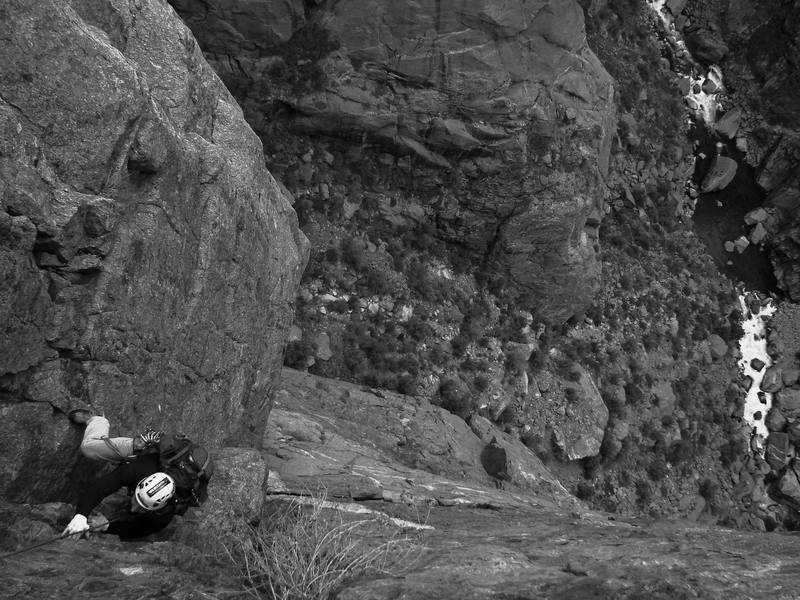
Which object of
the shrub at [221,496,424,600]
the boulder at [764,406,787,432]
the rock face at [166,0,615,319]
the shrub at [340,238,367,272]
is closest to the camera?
the shrub at [221,496,424,600]

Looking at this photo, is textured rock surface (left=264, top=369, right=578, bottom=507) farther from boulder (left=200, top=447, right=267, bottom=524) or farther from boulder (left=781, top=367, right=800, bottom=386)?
boulder (left=781, top=367, right=800, bottom=386)

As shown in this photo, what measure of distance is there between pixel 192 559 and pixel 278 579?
1037 millimetres

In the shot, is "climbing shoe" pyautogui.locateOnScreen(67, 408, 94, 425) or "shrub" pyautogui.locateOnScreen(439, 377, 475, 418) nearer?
"climbing shoe" pyautogui.locateOnScreen(67, 408, 94, 425)

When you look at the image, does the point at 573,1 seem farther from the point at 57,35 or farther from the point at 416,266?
the point at 57,35

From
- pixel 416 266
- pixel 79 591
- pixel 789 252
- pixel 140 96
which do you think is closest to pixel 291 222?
pixel 140 96

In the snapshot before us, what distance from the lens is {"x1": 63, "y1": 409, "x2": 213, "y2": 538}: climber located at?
19.7 ft

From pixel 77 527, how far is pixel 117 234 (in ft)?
11.7

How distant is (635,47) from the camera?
31.2m

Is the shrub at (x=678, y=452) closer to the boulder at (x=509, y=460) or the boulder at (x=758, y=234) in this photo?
the boulder at (x=509, y=460)

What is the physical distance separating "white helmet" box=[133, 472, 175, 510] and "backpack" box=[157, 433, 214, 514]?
0.18m

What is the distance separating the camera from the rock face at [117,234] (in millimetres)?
6527

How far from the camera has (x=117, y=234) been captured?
758cm

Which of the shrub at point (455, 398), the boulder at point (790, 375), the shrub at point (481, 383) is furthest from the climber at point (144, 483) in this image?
the boulder at point (790, 375)

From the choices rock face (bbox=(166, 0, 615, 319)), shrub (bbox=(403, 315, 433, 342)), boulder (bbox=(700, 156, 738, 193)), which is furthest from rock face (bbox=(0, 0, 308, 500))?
boulder (bbox=(700, 156, 738, 193))
